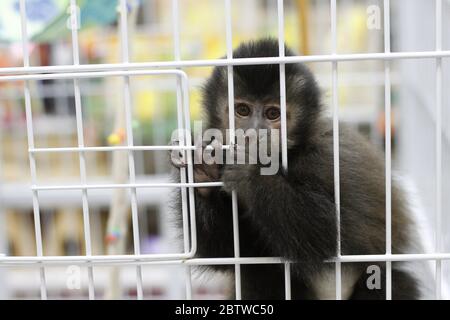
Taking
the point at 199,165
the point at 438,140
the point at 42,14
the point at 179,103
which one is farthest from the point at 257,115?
the point at 42,14

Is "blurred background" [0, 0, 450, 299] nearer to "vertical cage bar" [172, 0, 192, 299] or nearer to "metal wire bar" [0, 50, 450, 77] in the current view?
"vertical cage bar" [172, 0, 192, 299]

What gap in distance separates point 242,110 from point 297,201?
0.38 m

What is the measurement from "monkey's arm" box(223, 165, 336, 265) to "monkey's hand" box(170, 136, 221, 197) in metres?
0.05

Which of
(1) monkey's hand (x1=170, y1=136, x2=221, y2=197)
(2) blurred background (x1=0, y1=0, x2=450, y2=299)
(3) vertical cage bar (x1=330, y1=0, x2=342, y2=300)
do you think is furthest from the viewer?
(2) blurred background (x1=0, y1=0, x2=450, y2=299)

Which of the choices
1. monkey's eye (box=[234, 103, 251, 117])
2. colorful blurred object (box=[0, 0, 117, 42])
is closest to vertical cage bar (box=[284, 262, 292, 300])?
monkey's eye (box=[234, 103, 251, 117])

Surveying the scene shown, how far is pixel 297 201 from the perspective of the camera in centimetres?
150

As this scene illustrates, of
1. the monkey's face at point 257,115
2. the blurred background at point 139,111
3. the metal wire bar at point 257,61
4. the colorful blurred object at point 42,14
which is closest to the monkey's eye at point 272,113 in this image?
the monkey's face at point 257,115

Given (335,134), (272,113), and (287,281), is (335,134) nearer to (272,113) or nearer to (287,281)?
(287,281)

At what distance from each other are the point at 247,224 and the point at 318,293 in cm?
30

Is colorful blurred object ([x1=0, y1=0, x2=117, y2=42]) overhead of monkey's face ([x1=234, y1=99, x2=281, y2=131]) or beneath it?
overhead

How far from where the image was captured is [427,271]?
217 cm

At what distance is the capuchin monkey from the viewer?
4.88 feet

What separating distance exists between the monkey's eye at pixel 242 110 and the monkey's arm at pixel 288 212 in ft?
1.09

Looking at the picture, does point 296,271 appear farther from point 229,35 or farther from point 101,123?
point 101,123
